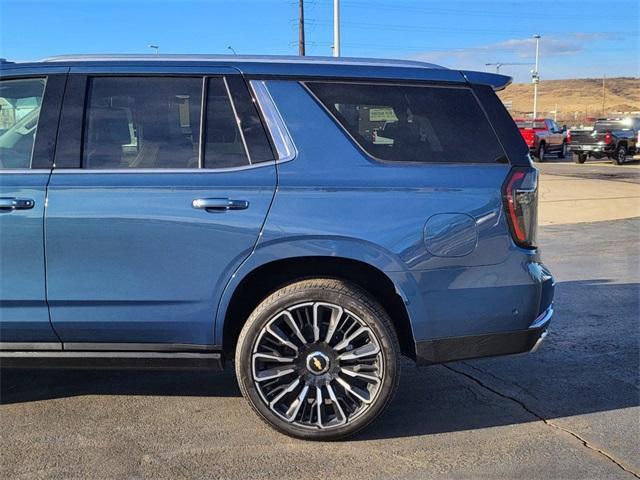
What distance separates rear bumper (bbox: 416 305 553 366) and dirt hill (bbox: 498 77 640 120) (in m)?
110

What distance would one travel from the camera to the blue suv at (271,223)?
3.21 meters

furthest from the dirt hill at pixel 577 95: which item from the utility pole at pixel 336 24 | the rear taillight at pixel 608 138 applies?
the utility pole at pixel 336 24

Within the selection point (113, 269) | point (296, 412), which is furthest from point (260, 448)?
point (113, 269)

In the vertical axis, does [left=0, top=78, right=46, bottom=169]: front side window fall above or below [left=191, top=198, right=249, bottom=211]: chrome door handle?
above

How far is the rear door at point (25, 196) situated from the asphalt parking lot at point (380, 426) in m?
0.63

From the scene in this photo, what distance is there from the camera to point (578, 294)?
6523mm

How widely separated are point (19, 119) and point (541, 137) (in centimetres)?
2804

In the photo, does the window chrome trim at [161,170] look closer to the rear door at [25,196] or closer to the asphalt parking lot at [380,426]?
the rear door at [25,196]

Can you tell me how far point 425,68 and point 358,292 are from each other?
1.32m

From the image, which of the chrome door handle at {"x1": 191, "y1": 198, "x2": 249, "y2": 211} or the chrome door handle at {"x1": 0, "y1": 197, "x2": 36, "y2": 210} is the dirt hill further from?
the chrome door handle at {"x1": 0, "y1": 197, "x2": 36, "y2": 210}

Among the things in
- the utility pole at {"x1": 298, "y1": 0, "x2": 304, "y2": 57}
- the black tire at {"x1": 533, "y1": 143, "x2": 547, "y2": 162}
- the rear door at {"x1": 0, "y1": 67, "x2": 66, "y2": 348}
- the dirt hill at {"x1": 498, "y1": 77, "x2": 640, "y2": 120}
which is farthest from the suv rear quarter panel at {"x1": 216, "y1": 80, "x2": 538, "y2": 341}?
the dirt hill at {"x1": 498, "y1": 77, "x2": 640, "y2": 120}

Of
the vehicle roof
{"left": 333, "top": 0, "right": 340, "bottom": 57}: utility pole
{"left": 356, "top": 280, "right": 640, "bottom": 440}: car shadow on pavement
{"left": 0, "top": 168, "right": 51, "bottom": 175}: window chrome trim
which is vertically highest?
{"left": 333, "top": 0, "right": 340, "bottom": 57}: utility pole

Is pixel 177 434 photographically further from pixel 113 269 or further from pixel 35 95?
pixel 35 95

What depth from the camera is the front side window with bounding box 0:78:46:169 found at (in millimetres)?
3375
